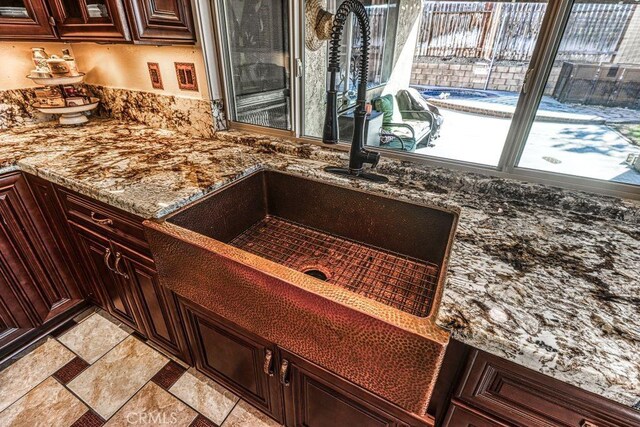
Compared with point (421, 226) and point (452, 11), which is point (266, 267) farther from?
point (452, 11)

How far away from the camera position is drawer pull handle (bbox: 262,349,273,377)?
893 mm

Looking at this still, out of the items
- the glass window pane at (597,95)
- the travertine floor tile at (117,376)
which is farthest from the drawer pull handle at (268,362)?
the glass window pane at (597,95)

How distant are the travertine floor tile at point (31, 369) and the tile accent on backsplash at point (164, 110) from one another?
1.26 metres

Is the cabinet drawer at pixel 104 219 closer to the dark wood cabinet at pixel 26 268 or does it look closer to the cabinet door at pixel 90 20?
the dark wood cabinet at pixel 26 268

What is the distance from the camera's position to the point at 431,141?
3.69 m

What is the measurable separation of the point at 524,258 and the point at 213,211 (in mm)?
957

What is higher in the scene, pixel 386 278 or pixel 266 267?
pixel 266 267

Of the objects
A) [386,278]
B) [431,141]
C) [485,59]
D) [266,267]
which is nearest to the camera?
[266,267]

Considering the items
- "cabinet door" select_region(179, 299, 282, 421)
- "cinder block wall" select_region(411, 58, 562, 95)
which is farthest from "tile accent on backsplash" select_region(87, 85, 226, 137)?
"cinder block wall" select_region(411, 58, 562, 95)

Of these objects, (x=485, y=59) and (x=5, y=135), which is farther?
(x=485, y=59)

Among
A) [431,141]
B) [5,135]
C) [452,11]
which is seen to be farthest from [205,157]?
[431,141]

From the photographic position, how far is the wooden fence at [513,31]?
0.89 metres

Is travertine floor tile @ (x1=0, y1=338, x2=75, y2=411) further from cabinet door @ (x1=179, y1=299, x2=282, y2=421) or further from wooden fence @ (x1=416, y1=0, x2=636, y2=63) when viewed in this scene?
wooden fence @ (x1=416, y1=0, x2=636, y2=63)

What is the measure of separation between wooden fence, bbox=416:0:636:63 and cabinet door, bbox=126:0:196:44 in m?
1.26
